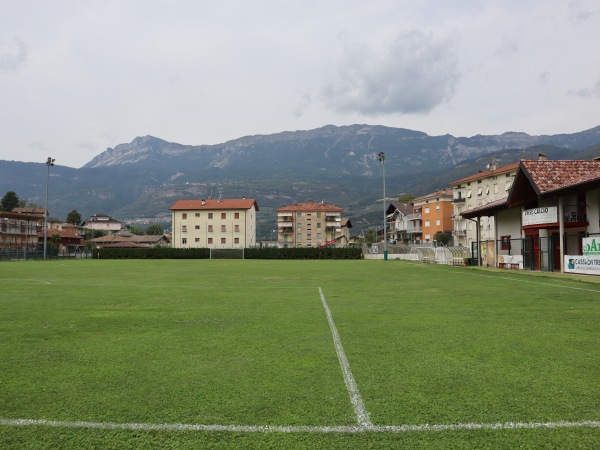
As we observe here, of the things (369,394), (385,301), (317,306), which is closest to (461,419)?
(369,394)

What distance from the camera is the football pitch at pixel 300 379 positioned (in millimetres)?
4164

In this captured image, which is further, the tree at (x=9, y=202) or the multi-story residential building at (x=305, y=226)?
the multi-story residential building at (x=305, y=226)

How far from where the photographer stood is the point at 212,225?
105 metres

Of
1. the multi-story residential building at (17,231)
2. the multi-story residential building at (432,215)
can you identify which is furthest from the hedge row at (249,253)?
the multi-story residential building at (432,215)

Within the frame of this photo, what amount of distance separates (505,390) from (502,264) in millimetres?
32127

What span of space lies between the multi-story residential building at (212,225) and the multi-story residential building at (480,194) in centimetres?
4285

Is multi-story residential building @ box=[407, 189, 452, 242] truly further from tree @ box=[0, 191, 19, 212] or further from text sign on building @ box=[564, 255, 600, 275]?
tree @ box=[0, 191, 19, 212]

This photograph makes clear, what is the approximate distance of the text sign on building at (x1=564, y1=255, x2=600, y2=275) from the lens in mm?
23781

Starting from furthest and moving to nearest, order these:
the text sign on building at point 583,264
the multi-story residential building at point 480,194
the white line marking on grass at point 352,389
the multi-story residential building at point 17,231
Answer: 1. the multi-story residential building at point 17,231
2. the multi-story residential building at point 480,194
3. the text sign on building at point 583,264
4. the white line marking on grass at point 352,389

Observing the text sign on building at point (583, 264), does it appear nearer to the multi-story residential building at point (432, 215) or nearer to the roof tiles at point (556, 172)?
the roof tiles at point (556, 172)

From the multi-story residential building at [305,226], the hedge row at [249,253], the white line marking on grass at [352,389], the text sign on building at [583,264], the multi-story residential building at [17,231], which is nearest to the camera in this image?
the white line marking on grass at [352,389]

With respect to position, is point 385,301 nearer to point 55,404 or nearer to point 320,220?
point 55,404

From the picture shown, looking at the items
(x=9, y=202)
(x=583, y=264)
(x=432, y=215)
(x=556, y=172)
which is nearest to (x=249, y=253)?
(x=432, y=215)

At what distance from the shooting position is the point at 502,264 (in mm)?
34969
